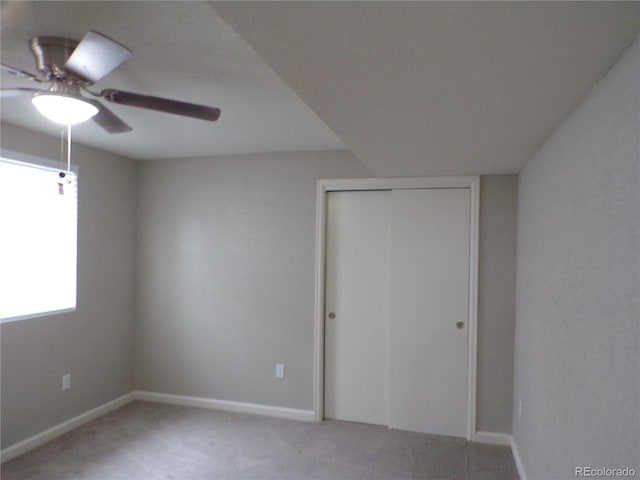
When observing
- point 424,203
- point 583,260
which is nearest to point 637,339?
point 583,260

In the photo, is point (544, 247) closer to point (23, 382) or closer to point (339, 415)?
point (339, 415)

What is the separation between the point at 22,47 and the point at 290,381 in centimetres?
303

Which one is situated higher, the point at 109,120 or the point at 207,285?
the point at 109,120

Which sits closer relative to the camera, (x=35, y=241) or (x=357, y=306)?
(x=35, y=241)

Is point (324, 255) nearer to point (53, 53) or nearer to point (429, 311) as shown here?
point (429, 311)

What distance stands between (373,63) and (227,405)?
3482 mm

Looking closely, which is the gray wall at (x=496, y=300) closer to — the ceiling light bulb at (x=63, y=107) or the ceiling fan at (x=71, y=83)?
the ceiling fan at (x=71, y=83)

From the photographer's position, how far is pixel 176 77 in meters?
1.99

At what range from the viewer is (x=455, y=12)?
91 centimetres

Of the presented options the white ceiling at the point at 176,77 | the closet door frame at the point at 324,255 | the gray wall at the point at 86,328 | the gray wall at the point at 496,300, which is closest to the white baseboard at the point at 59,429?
the gray wall at the point at 86,328

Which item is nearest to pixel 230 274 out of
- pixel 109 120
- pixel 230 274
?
pixel 230 274

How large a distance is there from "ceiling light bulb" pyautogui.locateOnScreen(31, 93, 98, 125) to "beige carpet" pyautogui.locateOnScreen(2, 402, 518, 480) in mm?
2293

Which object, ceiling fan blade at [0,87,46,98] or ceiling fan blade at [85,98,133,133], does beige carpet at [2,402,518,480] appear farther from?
ceiling fan blade at [0,87,46,98]

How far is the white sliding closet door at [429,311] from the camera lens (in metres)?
3.23
